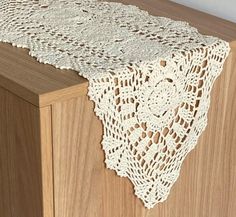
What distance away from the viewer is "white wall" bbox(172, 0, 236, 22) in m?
1.26

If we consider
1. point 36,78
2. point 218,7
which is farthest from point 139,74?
point 218,7

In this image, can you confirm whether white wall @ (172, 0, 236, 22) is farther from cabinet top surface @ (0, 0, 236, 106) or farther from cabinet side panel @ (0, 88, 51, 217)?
cabinet side panel @ (0, 88, 51, 217)

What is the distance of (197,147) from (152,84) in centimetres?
19

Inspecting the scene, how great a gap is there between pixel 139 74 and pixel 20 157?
0.22m

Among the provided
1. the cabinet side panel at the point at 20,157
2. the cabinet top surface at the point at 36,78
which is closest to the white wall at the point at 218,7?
the cabinet top surface at the point at 36,78

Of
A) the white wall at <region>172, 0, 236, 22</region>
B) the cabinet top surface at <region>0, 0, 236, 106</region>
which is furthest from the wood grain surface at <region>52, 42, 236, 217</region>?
the white wall at <region>172, 0, 236, 22</region>

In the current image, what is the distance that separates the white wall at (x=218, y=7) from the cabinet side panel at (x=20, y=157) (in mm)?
500

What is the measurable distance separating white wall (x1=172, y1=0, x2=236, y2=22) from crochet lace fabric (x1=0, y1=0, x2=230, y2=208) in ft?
0.48

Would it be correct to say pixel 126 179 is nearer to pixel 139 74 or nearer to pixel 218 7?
pixel 139 74

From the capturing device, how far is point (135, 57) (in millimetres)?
1016

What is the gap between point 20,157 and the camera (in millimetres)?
988

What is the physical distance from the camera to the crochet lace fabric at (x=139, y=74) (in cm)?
98

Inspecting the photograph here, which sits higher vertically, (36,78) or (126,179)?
(36,78)

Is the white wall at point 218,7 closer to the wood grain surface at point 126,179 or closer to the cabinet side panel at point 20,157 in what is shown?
the wood grain surface at point 126,179
